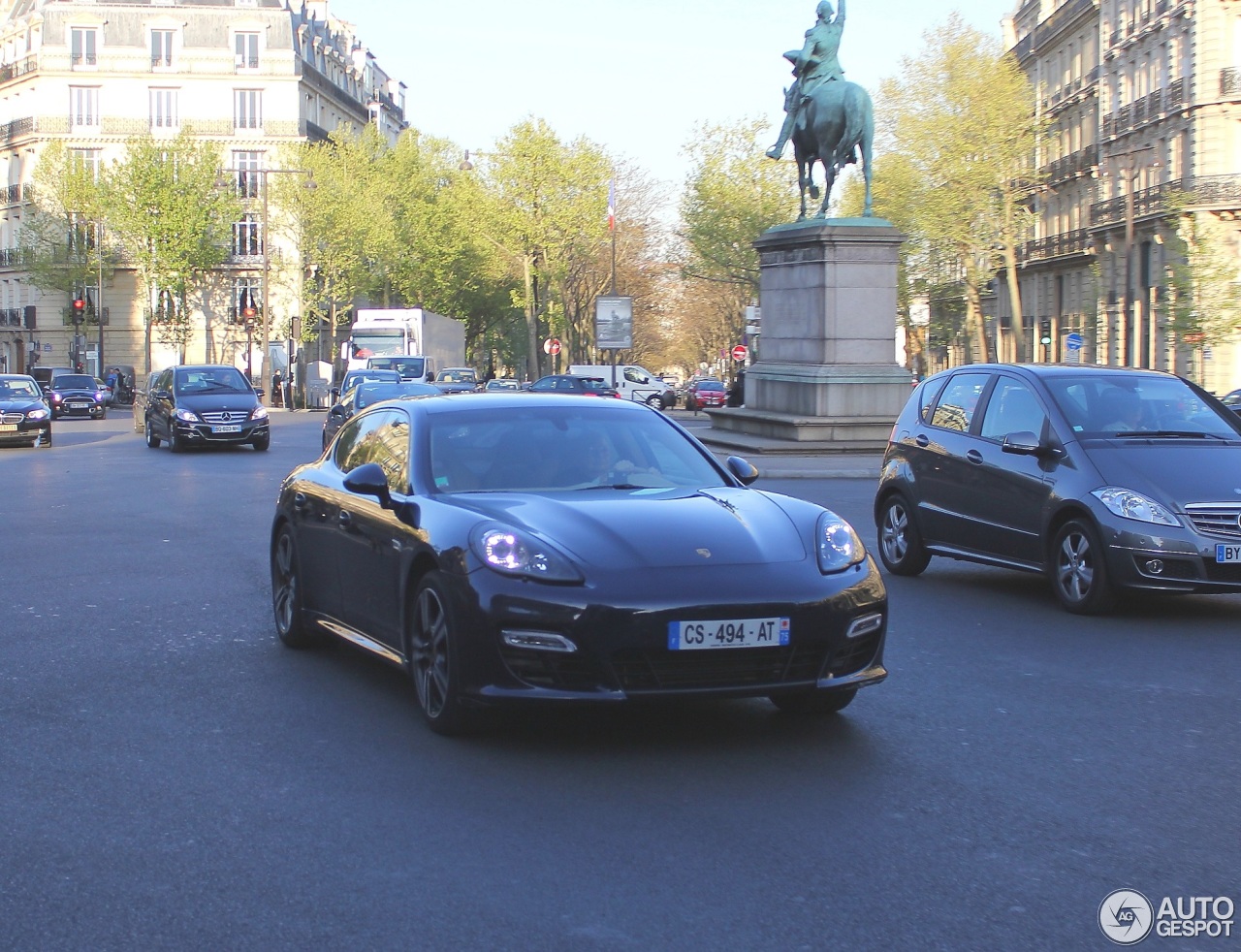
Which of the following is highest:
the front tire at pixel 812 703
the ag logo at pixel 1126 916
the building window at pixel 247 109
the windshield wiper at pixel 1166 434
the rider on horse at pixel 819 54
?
the building window at pixel 247 109

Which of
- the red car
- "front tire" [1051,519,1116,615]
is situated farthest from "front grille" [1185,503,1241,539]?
the red car

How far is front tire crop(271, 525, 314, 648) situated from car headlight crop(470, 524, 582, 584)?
241 centimetres

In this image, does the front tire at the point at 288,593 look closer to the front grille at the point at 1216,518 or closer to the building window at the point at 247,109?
the front grille at the point at 1216,518

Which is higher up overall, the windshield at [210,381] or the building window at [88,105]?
the building window at [88,105]

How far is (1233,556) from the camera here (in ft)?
32.5

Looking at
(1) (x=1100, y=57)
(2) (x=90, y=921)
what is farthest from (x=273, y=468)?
(1) (x=1100, y=57)

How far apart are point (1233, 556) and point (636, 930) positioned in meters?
6.62

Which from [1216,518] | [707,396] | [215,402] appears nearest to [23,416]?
[215,402]

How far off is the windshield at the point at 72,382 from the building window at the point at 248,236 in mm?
28010

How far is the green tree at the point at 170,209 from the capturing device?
256ft

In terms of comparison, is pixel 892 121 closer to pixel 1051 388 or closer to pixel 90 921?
pixel 1051 388

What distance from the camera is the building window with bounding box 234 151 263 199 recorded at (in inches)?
3440

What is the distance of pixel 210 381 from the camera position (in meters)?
32.8

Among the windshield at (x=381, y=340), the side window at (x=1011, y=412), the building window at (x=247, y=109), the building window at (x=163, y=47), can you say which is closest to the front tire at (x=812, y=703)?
the side window at (x=1011, y=412)
